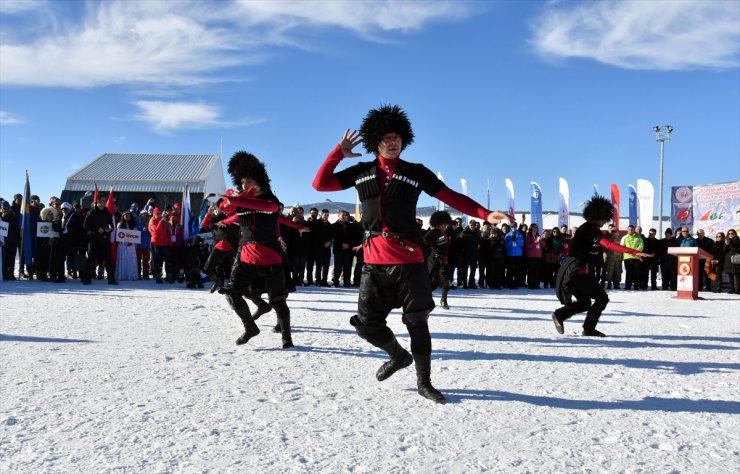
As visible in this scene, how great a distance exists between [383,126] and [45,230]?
1149cm

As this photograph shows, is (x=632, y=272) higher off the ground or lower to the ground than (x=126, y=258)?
lower

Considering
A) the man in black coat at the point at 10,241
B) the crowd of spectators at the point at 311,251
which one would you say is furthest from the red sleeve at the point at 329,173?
the man in black coat at the point at 10,241

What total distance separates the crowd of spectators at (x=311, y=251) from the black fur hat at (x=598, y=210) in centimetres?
412

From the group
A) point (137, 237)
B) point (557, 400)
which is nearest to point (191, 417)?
point (557, 400)

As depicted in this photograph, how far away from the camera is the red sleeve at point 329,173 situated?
4305 mm

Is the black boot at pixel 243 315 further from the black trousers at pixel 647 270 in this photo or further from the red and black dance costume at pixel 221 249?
the black trousers at pixel 647 270

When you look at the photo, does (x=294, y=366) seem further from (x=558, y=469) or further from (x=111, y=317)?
(x=111, y=317)

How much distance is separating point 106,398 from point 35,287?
9305 mm

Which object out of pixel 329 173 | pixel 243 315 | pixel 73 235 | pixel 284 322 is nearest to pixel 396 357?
pixel 329 173

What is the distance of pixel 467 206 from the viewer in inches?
169

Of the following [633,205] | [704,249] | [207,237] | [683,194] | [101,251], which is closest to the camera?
[101,251]

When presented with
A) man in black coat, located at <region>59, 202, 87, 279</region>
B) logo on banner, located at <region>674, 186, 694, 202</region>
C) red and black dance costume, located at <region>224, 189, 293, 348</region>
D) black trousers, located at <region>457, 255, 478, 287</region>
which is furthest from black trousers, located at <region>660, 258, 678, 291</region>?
man in black coat, located at <region>59, 202, 87, 279</region>

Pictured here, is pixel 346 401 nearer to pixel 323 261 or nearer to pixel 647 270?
pixel 323 261

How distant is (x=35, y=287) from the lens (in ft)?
38.8
